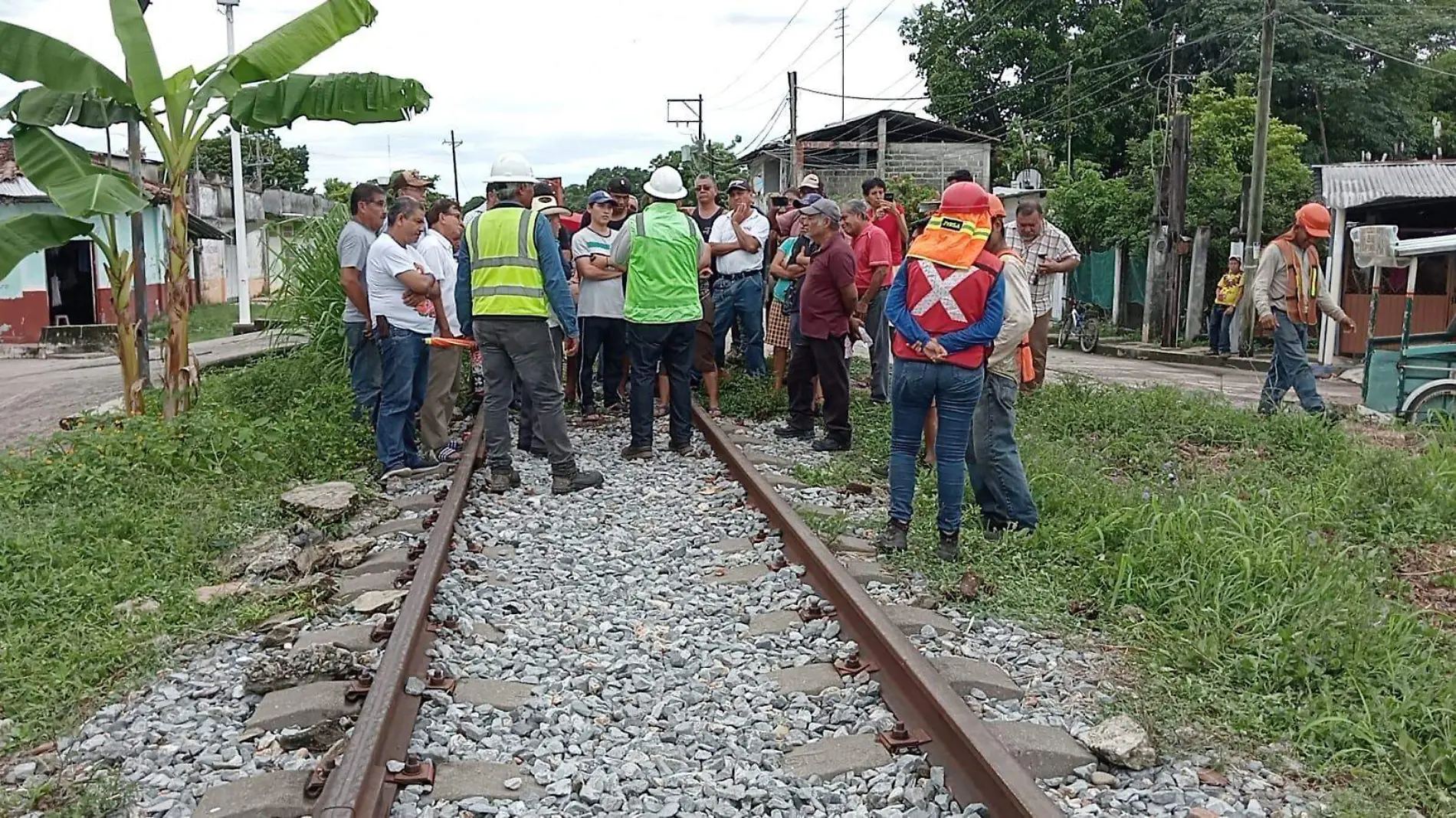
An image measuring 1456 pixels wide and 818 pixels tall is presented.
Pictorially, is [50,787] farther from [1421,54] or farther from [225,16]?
[1421,54]

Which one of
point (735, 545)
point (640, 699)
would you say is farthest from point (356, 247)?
point (640, 699)

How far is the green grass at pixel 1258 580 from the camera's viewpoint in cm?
390

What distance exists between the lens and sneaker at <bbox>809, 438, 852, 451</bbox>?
880 cm

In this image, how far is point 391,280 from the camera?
7793mm

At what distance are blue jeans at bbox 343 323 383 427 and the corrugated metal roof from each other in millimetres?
15692

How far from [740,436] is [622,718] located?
5.30 meters

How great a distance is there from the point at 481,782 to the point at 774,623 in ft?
5.79

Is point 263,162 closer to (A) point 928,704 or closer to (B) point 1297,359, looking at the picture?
(B) point 1297,359

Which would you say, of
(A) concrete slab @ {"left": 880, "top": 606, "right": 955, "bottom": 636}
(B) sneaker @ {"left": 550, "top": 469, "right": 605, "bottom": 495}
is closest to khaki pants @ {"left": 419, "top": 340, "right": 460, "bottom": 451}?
(B) sneaker @ {"left": 550, "top": 469, "right": 605, "bottom": 495}

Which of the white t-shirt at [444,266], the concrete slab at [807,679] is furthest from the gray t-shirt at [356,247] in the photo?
the concrete slab at [807,679]

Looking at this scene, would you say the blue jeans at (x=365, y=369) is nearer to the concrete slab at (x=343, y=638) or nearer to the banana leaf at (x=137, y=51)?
Result: the banana leaf at (x=137, y=51)

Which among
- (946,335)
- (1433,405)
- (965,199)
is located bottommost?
(1433,405)

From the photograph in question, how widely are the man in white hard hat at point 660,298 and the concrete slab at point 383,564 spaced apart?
2885 mm

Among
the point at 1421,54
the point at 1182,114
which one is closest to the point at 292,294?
the point at 1182,114
